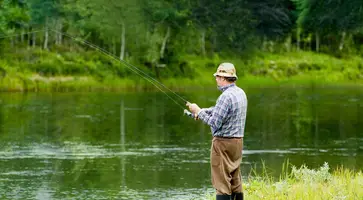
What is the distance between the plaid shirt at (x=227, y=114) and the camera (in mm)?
8500

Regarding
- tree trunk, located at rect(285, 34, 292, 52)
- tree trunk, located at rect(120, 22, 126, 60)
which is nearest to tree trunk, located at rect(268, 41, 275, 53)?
tree trunk, located at rect(285, 34, 292, 52)

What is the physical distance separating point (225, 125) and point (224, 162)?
0.39 meters

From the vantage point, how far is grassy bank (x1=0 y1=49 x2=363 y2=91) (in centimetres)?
4244

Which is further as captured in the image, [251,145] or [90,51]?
[90,51]

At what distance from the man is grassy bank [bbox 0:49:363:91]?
33.8 m

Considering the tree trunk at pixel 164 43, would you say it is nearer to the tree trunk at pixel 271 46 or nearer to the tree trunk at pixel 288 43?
the tree trunk at pixel 271 46

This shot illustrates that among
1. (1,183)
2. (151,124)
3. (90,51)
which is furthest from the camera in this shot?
(90,51)

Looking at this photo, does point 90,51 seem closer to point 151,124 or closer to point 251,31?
point 251,31

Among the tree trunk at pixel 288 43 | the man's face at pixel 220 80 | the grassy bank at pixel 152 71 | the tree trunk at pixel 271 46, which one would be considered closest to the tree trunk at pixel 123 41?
the grassy bank at pixel 152 71

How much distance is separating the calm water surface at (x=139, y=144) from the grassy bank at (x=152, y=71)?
6.06 meters

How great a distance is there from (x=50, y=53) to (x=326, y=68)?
1944 centimetres

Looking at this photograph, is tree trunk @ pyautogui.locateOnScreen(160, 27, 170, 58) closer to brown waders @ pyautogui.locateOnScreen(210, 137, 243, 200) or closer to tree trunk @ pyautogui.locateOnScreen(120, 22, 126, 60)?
tree trunk @ pyautogui.locateOnScreen(120, 22, 126, 60)

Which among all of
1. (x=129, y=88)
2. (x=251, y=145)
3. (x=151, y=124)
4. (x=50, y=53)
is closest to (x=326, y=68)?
(x=129, y=88)

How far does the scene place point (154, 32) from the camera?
4944 cm
